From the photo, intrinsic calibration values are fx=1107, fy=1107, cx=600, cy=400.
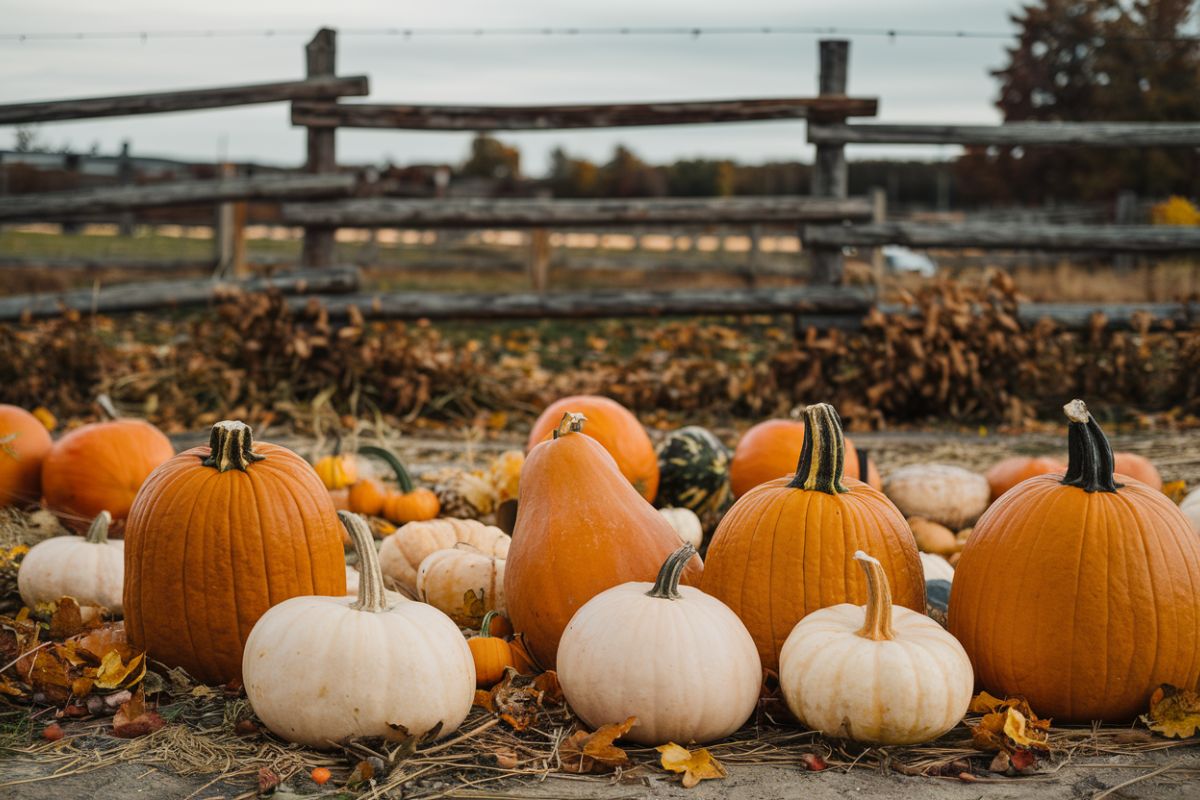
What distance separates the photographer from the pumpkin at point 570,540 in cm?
257

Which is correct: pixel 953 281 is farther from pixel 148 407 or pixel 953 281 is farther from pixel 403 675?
pixel 403 675

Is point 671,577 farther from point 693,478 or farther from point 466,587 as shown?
point 693,478

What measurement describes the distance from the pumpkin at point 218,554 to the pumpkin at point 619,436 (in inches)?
55.1

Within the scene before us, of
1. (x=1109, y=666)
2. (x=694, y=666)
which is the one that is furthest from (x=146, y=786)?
(x=1109, y=666)

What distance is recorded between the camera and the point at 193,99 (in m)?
7.12

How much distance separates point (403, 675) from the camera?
7.00 ft

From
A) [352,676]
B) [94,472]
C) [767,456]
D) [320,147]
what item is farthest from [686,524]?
[320,147]

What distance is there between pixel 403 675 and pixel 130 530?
92 centimetres

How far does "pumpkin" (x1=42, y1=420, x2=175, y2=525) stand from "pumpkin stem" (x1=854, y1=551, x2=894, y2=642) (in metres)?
2.70

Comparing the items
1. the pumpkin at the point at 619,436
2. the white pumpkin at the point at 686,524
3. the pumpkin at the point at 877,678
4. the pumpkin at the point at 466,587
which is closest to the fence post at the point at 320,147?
the pumpkin at the point at 619,436

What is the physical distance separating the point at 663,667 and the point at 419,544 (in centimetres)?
129

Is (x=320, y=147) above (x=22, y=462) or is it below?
above

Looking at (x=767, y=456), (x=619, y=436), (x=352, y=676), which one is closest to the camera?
(x=352, y=676)

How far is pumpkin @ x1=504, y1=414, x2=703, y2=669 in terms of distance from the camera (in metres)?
2.57
